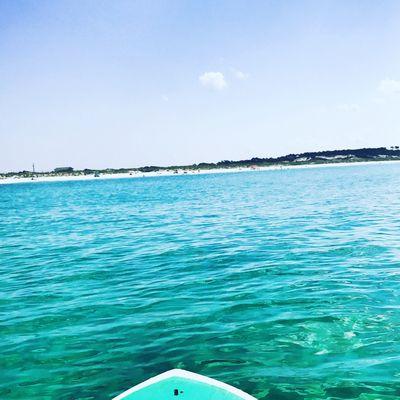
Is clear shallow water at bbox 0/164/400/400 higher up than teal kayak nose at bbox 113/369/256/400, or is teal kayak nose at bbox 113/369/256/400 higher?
teal kayak nose at bbox 113/369/256/400

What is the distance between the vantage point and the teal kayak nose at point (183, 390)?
5.34 metres

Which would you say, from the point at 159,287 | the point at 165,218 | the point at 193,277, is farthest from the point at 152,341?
the point at 165,218

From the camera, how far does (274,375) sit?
6.96 metres

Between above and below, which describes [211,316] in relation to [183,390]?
below

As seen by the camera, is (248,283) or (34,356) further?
(248,283)

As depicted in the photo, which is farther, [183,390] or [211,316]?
[211,316]

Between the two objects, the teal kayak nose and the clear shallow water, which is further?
the clear shallow water

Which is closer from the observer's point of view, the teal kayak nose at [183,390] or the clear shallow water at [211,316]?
the teal kayak nose at [183,390]

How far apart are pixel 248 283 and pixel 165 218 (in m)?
19.2

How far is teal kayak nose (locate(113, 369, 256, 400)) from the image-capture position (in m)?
5.34

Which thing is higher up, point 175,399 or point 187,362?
point 175,399

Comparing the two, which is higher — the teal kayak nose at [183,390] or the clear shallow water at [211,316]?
the teal kayak nose at [183,390]

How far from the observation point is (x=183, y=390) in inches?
215

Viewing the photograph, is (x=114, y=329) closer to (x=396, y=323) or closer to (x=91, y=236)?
(x=396, y=323)
